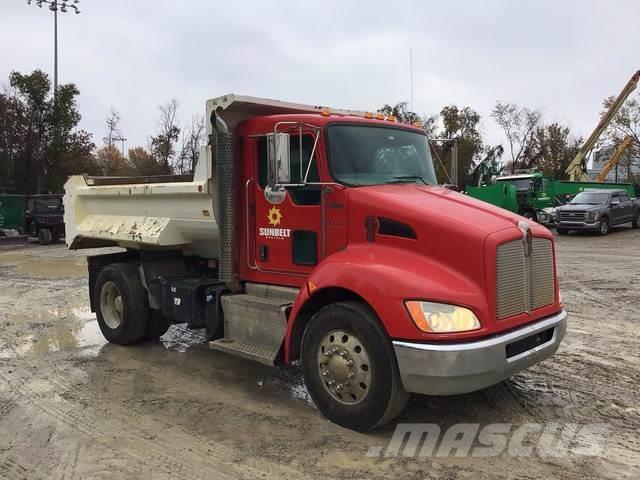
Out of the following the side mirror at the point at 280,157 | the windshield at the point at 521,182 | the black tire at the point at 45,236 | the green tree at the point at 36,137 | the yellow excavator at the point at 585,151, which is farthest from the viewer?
the yellow excavator at the point at 585,151

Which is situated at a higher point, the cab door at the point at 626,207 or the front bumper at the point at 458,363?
the cab door at the point at 626,207

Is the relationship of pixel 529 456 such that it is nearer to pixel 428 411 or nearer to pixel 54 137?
pixel 428 411

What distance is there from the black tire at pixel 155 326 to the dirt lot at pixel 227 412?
16 centimetres

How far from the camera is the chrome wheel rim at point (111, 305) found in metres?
7.23

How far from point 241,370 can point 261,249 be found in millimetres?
1463

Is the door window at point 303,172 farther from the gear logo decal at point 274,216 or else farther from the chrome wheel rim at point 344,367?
the chrome wheel rim at point 344,367

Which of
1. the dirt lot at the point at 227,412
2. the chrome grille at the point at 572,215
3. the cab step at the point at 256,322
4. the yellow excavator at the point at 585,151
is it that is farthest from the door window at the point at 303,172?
the yellow excavator at the point at 585,151

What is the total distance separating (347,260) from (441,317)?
36.7 inches

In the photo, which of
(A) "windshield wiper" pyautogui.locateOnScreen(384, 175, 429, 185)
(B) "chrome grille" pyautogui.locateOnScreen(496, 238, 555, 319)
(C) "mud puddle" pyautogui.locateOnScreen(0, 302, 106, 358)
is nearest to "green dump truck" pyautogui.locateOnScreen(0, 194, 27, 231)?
(C) "mud puddle" pyautogui.locateOnScreen(0, 302, 106, 358)

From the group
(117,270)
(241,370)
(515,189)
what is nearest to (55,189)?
(515,189)

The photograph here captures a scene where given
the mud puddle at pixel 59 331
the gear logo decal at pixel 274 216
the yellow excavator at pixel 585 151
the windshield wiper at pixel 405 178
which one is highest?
the yellow excavator at pixel 585 151

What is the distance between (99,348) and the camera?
7090 millimetres

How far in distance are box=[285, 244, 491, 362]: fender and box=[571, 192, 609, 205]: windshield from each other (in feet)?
68.0

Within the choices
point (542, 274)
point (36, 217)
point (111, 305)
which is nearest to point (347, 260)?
point (542, 274)
